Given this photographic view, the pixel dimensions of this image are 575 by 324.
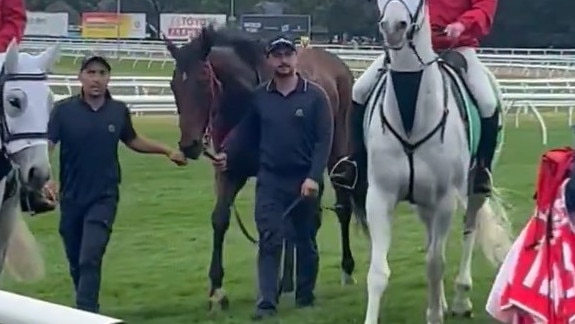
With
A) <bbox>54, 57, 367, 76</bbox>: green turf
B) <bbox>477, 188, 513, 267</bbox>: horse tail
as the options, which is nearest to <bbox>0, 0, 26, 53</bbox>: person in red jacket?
<bbox>477, 188, 513, 267</bbox>: horse tail

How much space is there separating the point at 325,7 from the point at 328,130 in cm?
5487

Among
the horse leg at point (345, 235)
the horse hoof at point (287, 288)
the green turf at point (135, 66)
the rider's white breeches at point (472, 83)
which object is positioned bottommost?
the green turf at point (135, 66)

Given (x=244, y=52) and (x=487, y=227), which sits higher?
(x=244, y=52)

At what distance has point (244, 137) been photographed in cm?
936

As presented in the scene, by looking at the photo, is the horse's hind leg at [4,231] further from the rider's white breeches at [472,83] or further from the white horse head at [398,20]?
the white horse head at [398,20]

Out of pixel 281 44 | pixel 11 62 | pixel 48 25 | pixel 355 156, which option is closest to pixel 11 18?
pixel 11 62

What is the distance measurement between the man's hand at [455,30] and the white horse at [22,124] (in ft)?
7.89

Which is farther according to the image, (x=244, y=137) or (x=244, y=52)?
(x=244, y=52)

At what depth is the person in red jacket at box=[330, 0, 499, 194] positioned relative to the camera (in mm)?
8664

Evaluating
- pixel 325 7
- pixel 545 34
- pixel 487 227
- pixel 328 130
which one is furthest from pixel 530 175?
pixel 325 7

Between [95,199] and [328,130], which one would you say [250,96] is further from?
[95,199]

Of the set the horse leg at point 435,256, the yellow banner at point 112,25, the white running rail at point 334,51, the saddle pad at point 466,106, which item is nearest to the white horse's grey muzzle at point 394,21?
the saddle pad at point 466,106

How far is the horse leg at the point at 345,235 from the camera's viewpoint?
35.2 ft

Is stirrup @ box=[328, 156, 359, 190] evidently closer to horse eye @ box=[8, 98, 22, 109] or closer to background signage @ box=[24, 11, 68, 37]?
horse eye @ box=[8, 98, 22, 109]
